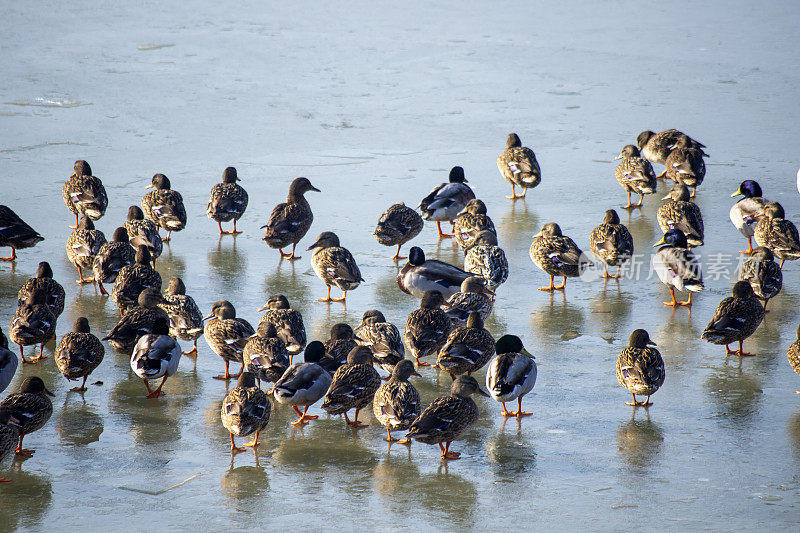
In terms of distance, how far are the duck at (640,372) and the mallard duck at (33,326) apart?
510 centimetres

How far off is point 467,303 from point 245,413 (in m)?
3.18

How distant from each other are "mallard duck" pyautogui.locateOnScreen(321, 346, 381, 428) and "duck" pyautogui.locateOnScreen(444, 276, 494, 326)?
1.79m

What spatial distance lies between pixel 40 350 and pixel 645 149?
403 inches

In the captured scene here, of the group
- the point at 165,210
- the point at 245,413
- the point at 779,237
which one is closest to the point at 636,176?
the point at 779,237

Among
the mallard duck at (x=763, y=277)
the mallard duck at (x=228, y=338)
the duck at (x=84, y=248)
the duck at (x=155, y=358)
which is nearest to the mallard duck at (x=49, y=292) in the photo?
the duck at (x=84, y=248)

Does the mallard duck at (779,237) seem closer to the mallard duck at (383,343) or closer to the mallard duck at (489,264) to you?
the mallard duck at (489,264)

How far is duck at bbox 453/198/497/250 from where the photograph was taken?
1224cm

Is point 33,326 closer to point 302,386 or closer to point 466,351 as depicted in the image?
point 302,386

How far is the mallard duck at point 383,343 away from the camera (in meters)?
8.69

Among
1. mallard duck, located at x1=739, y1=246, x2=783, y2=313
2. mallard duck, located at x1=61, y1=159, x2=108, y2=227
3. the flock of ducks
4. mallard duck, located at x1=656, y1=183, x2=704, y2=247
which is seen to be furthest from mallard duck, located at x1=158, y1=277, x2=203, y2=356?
mallard duck, located at x1=656, y1=183, x2=704, y2=247

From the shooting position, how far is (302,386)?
780cm

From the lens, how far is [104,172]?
50.2ft

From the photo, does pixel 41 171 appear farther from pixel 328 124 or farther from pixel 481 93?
pixel 481 93

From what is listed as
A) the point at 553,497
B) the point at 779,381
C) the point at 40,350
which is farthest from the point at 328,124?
the point at 553,497
